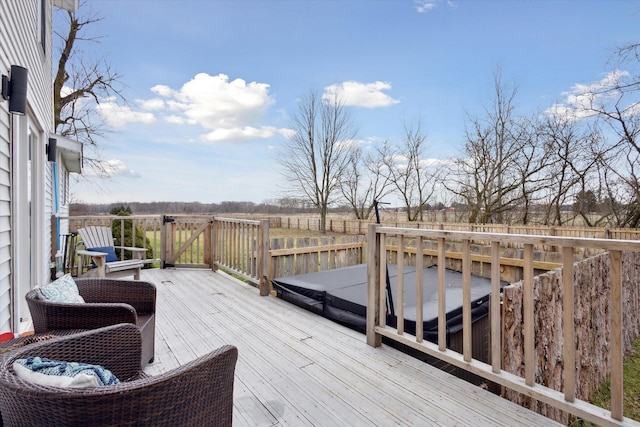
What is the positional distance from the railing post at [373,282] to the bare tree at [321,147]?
50.7 feet

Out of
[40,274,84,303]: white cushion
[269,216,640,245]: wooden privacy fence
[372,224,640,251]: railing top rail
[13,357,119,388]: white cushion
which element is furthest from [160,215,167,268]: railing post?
[13,357,119,388]: white cushion

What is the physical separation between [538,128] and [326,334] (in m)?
12.2

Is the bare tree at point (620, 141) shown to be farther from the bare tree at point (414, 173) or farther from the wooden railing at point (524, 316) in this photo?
the wooden railing at point (524, 316)

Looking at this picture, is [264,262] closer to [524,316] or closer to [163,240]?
[163,240]

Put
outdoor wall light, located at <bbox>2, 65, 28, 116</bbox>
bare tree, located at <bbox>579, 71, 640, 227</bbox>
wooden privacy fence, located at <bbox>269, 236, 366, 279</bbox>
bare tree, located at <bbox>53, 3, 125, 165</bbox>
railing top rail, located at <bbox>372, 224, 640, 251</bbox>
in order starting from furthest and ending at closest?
bare tree, located at <bbox>53, 3, 125, 165</bbox> → bare tree, located at <bbox>579, 71, 640, 227</bbox> → wooden privacy fence, located at <bbox>269, 236, 366, 279</bbox> → outdoor wall light, located at <bbox>2, 65, 28, 116</bbox> → railing top rail, located at <bbox>372, 224, 640, 251</bbox>

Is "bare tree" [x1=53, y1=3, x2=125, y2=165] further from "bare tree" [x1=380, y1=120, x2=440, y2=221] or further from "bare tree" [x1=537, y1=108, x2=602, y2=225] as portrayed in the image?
"bare tree" [x1=537, y1=108, x2=602, y2=225]

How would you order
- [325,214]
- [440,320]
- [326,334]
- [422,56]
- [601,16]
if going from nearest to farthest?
[440,320], [326,334], [601,16], [422,56], [325,214]

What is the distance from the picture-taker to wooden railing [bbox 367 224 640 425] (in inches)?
60.2

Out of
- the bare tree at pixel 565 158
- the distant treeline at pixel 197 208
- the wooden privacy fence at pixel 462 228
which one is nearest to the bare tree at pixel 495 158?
the bare tree at pixel 565 158

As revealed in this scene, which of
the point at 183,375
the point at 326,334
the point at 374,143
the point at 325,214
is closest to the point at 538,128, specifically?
the point at 374,143

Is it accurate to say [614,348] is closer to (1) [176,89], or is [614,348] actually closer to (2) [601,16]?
(2) [601,16]

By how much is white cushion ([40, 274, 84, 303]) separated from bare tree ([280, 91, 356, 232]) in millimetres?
16226

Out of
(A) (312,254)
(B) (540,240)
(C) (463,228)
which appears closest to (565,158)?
(C) (463,228)

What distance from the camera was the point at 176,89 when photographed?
1108 cm
